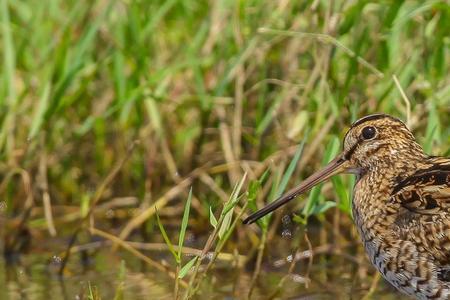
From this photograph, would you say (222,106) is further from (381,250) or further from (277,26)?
(381,250)

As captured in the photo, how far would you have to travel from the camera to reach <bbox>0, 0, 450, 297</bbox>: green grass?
17.1 feet

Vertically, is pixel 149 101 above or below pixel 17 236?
above

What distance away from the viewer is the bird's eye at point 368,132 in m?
4.35

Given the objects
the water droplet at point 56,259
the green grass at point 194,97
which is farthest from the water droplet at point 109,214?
the water droplet at point 56,259

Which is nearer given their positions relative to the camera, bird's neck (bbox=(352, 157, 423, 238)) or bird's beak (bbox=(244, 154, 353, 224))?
bird's neck (bbox=(352, 157, 423, 238))

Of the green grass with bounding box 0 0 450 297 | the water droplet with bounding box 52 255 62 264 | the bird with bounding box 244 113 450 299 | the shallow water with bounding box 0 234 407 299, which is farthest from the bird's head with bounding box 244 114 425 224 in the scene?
the water droplet with bounding box 52 255 62 264

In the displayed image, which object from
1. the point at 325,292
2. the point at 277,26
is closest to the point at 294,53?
the point at 277,26

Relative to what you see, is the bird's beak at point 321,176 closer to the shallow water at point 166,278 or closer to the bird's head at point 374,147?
the bird's head at point 374,147

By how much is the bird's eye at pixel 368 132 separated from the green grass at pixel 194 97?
462mm

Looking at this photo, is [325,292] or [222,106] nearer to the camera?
[325,292]

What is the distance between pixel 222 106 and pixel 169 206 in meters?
0.59

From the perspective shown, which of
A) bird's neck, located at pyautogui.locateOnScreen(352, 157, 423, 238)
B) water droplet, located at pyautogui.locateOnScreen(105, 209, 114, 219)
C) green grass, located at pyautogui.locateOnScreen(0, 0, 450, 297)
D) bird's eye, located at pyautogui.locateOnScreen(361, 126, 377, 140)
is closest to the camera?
bird's neck, located at pyautogui.locateOnScreen(352, 157, 423, 238)

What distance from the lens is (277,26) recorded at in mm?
5590

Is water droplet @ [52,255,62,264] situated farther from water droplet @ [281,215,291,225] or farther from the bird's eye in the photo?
the bird's eye
